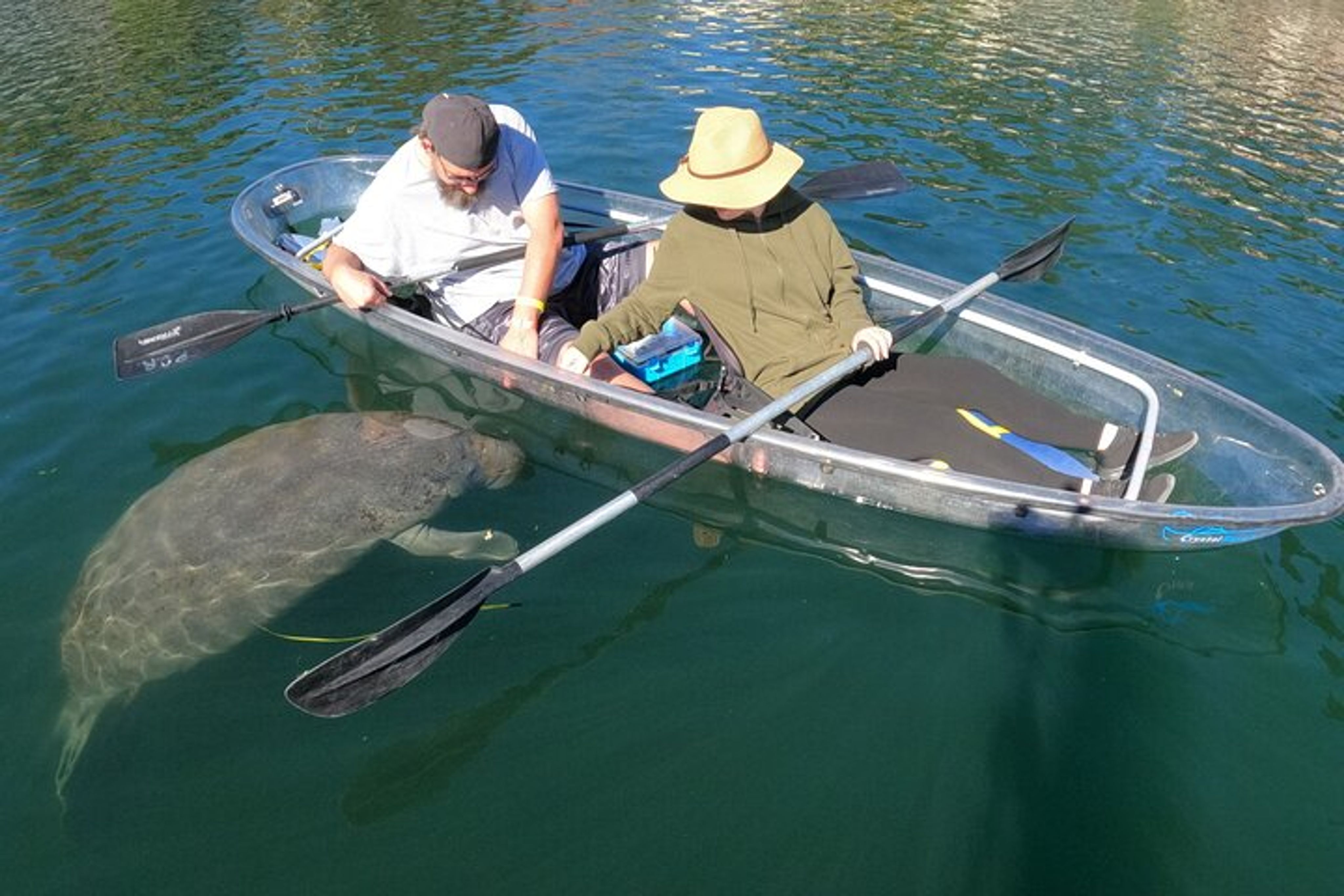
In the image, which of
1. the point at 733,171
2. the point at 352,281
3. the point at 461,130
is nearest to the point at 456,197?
the point at 461,130

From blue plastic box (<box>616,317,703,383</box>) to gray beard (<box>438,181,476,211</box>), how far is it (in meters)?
1.26

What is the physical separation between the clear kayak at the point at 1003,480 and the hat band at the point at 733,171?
118 cm

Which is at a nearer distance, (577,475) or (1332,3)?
(577,475)

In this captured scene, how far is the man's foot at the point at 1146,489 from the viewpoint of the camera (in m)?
4.35

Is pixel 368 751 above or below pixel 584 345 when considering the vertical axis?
below

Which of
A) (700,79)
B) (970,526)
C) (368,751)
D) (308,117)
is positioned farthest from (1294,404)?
(308,117)

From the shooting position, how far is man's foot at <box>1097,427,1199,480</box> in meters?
4.64

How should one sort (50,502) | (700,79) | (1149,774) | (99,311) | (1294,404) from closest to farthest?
(1149,774)
(50,502)
(1294,404)
(99,311)
(700,79)

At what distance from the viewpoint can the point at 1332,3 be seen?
1853 cm

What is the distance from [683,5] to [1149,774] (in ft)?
58.1

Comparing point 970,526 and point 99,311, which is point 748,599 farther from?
point 99,311

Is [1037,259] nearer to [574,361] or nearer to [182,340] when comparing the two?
[574,361]

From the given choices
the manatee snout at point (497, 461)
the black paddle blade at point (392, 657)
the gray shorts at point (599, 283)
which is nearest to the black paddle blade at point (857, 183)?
the gray shorts at point (599, 283)

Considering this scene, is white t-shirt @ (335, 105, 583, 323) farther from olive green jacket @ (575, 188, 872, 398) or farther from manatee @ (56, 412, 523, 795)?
olive green jacket @ (575, 188, 872, 398)
